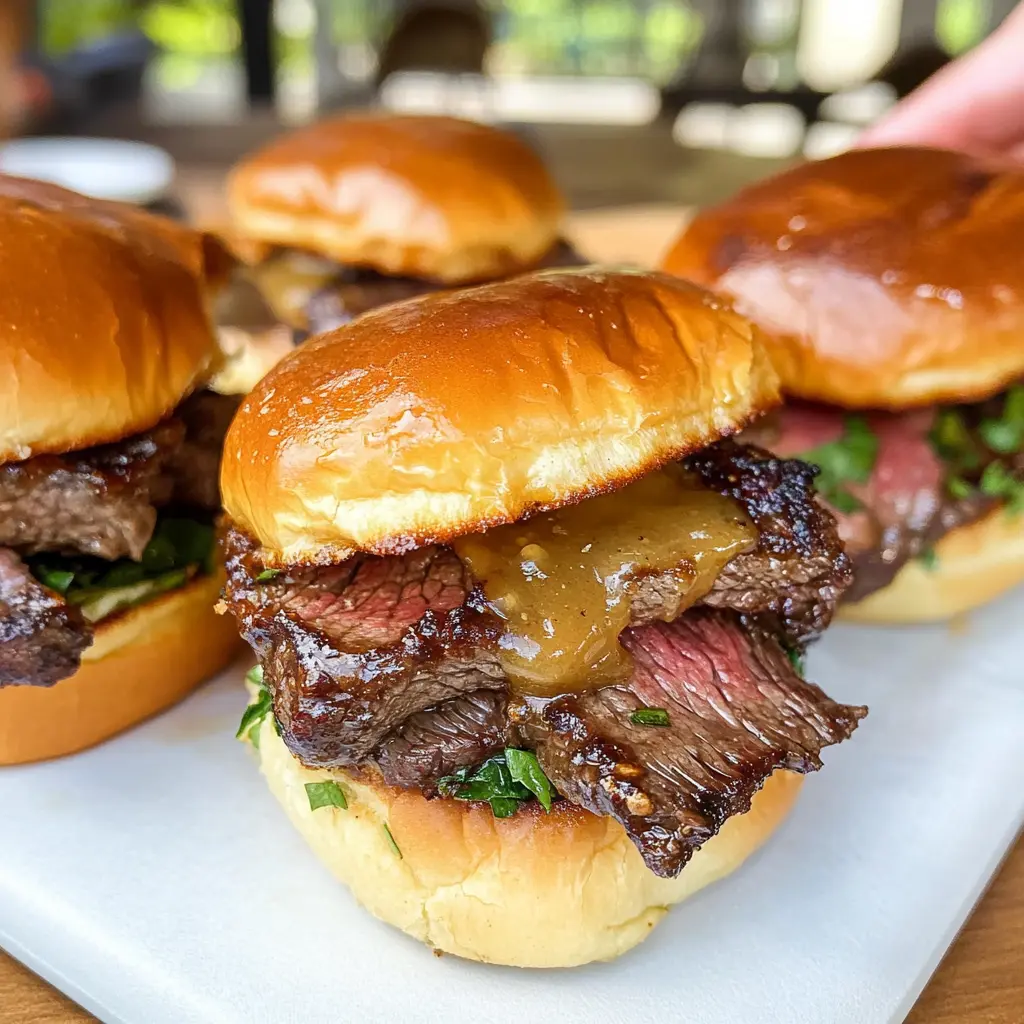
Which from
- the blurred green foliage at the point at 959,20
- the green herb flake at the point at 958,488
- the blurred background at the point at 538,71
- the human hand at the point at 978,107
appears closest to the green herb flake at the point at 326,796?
the green herb flake at the point at 958,488

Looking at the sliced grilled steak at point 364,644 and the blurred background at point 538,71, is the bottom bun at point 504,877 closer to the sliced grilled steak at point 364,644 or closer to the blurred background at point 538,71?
the sliced grilled steak at point 364,644

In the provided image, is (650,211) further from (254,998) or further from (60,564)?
(254,998)

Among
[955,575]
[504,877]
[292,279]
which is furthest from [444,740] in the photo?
[292,279]

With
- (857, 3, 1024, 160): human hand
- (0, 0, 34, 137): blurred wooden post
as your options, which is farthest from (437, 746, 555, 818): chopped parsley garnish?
(0, 0, 34, 137): blurred wooden post

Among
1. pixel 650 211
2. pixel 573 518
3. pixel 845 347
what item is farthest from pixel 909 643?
pixel 650 211

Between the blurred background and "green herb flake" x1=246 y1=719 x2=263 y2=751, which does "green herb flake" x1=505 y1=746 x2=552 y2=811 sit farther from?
the blurred background

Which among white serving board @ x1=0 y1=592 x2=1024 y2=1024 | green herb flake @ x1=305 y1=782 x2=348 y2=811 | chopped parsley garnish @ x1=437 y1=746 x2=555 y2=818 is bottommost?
white serving board @ x1=0 y1=592 x2=1024 y2=1024

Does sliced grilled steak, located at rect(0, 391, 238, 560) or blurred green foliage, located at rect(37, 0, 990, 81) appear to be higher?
sliced grilled steak, located at rect(0, 391, 238, 560)

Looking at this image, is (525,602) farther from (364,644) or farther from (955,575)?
(955,575)
